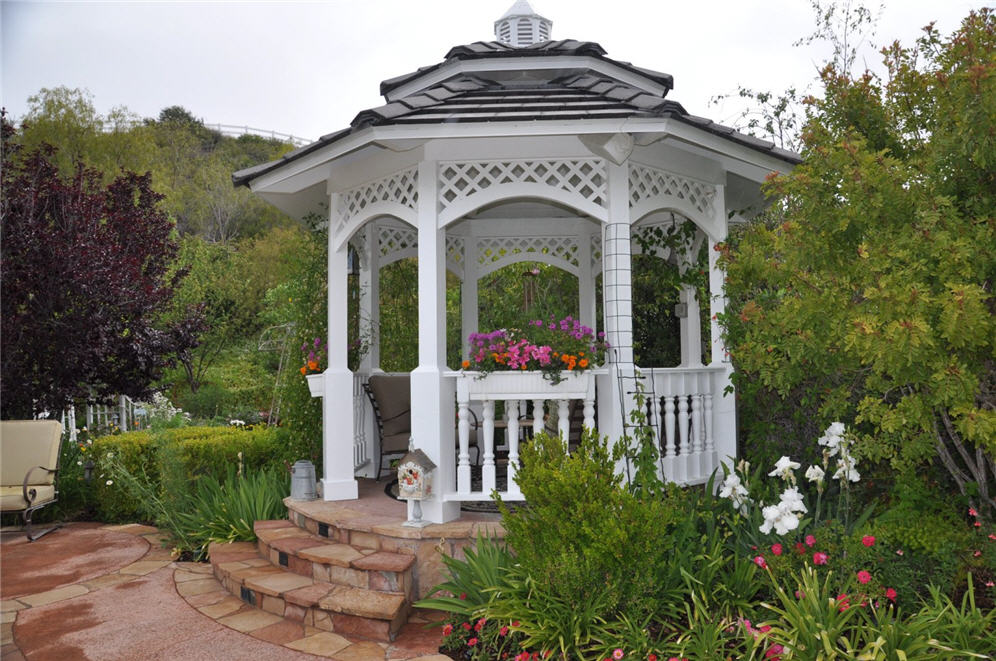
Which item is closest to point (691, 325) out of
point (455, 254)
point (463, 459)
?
point (455, 254)

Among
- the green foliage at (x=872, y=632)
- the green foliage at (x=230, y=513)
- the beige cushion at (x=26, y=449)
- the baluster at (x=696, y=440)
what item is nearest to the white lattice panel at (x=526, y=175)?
the baluster at (x=696, y=440)

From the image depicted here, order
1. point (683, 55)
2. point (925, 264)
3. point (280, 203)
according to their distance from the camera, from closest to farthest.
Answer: point (925, 264) → point (280, 203) → point (683, 55)

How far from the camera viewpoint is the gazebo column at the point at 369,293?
624cm

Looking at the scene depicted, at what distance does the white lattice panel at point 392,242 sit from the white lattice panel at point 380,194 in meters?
1.18

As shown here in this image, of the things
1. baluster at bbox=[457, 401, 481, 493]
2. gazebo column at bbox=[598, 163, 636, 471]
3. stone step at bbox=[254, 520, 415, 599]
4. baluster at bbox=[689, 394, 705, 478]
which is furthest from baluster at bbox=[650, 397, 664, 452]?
stone step at bbox=[254, 520, 415, 599]

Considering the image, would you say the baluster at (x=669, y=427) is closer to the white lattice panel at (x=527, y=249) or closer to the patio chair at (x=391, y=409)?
the patio chair at (x=391, y=409)

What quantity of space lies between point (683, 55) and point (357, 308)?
9831 mm

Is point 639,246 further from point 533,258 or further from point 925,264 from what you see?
point 925,264

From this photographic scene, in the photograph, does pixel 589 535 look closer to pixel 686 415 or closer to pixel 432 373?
pixel 432 373

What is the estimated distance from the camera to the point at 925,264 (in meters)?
2.88

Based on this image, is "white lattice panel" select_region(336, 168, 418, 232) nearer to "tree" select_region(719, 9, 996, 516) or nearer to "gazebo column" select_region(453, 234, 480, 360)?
"gazebo column" select_region(453, 234, 480, 360)

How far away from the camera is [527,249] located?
711 centimetres

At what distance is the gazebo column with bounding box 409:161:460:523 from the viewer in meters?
4.34


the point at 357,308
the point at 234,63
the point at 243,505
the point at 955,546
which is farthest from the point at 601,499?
the point at 234,63
